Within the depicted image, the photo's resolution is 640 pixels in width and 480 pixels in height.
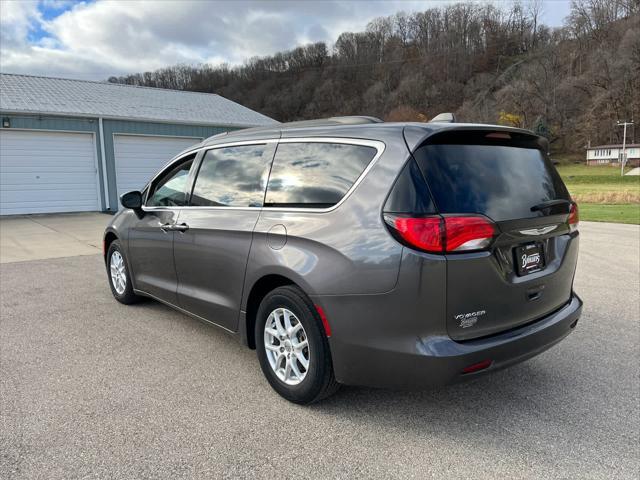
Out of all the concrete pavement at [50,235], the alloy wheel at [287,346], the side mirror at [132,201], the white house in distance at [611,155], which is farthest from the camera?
the white house in distance at [611,155]

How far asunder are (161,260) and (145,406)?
5.30ft

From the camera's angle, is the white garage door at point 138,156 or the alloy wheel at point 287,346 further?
the white garage door at point 138,156

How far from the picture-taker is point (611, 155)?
74.7 metres

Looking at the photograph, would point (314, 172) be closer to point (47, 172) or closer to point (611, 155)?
point (47, 172)

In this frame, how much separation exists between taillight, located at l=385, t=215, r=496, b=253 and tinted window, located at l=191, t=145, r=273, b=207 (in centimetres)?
125

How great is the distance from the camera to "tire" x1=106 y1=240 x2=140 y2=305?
532cm

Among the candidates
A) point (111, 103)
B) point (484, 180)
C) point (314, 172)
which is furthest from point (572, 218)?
point (111, 103)

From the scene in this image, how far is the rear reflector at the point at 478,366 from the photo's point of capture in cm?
264

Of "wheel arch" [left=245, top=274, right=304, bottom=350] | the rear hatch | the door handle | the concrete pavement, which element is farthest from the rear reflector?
the concrete pavement

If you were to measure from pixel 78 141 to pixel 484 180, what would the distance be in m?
15.9

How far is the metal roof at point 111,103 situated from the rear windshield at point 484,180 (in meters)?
15.1

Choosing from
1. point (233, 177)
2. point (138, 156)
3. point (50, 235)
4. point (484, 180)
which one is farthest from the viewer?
point (138, 156)

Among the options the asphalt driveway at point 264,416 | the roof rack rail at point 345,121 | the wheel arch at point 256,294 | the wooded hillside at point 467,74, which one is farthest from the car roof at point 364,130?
the wooded hillside at point 467,74

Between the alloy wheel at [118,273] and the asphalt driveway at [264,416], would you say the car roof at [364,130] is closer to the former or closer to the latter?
the asphalt driveway at [264,416]
